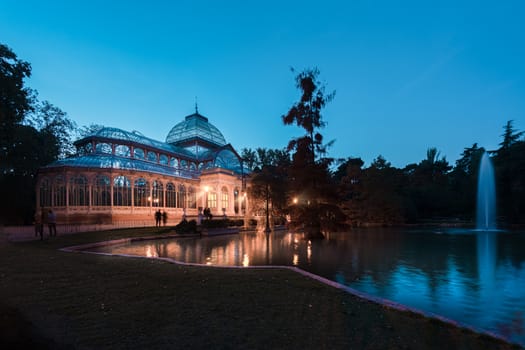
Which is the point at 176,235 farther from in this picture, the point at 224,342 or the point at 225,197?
the point at 225,197

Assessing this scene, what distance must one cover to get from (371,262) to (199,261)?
6.80 metres

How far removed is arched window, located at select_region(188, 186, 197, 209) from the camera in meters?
37.7

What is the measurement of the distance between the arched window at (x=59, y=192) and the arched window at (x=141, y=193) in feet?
21.8

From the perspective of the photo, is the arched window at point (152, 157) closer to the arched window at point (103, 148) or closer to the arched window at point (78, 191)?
the arched window at point (103, 148)

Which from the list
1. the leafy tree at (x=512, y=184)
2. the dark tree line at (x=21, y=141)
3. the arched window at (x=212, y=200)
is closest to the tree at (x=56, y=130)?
the dark tree line at (x=21, y=141)

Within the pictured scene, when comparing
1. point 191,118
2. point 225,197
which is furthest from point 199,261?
A: point 191,118

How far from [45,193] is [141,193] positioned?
9290mm

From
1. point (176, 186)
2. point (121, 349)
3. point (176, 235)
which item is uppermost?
point (176, 186)

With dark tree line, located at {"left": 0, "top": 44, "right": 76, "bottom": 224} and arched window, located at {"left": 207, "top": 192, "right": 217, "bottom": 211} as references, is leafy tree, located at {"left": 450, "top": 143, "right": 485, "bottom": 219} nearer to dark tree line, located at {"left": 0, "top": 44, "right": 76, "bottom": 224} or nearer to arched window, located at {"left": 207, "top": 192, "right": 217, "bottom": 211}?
arched window, located at {"left": 207, "top": 192, "right": 217, "bottom": 211}

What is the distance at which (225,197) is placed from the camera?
4069cm

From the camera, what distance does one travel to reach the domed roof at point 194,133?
4638cm

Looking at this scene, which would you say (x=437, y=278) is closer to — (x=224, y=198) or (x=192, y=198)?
(x=192, y=198)

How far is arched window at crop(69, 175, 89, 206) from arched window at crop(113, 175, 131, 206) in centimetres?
258

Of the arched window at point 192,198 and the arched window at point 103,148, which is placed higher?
the arched window at point 103,148
